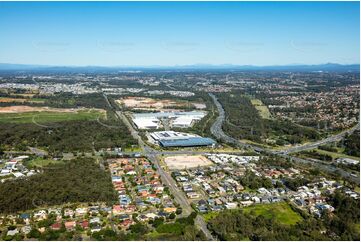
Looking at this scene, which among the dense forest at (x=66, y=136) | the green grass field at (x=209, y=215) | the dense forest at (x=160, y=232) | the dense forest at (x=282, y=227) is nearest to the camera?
the dense forest at (x=160, y=232)

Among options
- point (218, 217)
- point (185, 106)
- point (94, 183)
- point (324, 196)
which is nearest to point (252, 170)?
point (324, 196)

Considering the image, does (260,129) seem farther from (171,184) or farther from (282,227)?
(282,227)

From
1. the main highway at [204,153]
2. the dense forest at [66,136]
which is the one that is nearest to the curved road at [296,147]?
the main highway at [204,153]

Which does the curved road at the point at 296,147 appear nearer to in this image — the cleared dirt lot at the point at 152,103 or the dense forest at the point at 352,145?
the dense forest at the point at 352,145

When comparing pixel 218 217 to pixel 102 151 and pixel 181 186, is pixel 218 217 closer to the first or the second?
pixel 181 186

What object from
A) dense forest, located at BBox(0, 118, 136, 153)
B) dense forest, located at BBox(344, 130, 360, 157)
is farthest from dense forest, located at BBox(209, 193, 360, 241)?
dense forest, located at BBox(0, 118, 136, 153)

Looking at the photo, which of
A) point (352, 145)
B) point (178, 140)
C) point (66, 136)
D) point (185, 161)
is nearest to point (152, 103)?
point (66, 136)
